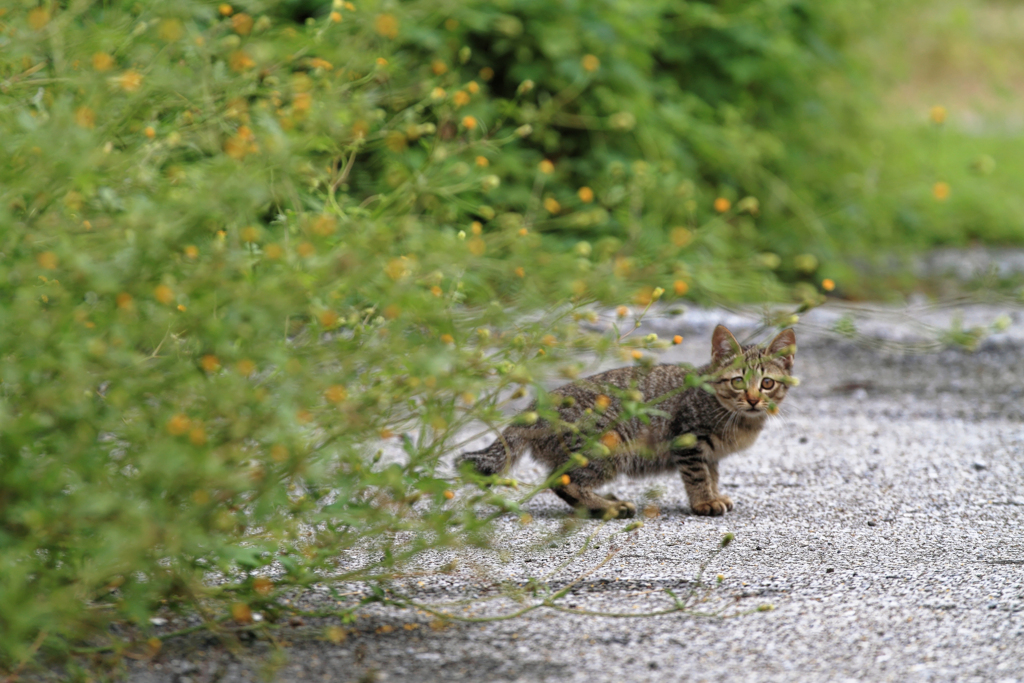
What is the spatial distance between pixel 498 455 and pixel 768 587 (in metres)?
0.94

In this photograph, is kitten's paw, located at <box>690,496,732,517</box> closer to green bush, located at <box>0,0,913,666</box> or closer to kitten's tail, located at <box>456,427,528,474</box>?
kitten's tail, located at <box>456,427,528,474</box>

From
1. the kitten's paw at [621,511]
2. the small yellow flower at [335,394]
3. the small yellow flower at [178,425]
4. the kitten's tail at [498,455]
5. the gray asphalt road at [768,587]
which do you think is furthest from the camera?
the kitten's paw at [621,511]

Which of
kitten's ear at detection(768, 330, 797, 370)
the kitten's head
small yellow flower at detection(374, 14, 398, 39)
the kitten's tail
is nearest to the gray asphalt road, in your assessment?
the kitten's tail

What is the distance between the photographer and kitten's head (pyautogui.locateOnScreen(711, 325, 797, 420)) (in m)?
3.44

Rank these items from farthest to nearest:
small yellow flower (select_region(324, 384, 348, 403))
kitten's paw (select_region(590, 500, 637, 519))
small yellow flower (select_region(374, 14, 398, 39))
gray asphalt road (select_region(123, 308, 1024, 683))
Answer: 1. kitten's paw (select_region(590, 500, 637, 519))
2. gray asphalt road (select_region(123, 308, 1024, 683))
3. small yellow flower (select_region(374, 14, 398, 39))
4. small yellow flower (select_region(324, 384, 348, 403))

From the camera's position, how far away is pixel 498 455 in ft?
11.0

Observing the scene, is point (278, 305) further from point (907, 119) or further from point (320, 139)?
point (907, 119)

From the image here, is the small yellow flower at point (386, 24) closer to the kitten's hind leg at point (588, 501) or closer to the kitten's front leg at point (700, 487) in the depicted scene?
the kitten's hind leg at point (588, 501)

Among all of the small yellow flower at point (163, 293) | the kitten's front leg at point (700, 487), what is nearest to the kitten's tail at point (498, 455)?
the kitten's front leg at point (700, 487)

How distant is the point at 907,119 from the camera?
8805mm

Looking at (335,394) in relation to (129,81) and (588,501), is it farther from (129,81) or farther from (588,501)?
(588,501)

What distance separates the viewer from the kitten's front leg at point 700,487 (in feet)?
11.5

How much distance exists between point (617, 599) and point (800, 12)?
5.46 metres

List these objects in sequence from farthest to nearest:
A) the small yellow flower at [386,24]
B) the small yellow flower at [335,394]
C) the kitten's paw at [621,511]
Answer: the kitten's paw at [621,511], the small yellow flower at [386,24], the small yellow flower at [335,394]
